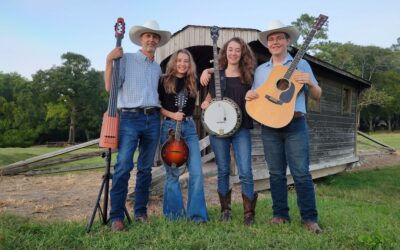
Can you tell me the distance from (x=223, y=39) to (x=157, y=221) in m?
4.64

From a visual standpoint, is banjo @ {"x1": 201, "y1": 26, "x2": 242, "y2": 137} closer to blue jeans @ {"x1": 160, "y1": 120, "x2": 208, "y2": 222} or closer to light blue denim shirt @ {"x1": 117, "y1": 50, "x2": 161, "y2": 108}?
blue jeans @ {"x1": 160, "y1": 120, "x2": 208, "y2": 222}

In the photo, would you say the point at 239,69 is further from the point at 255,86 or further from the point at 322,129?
Result: the point at 322,129

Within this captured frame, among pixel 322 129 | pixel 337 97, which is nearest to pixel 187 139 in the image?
pixel 322 129

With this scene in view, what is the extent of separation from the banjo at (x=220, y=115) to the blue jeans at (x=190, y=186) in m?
0.26

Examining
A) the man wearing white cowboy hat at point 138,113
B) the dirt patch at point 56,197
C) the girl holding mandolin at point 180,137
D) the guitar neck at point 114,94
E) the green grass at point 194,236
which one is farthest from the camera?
the dirt patch at point 56,197

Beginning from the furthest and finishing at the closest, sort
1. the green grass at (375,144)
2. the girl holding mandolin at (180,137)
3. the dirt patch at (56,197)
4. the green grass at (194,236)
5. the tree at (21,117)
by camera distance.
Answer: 1. the tree at (21,117)
2. the green grass at (375,144)
3. the dirt patch at (56,197)
4. the girl holding mandolin at (180,137)
5. the green grass at (194,236)

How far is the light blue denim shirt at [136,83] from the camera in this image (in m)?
4.25

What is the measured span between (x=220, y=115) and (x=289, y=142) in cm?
81

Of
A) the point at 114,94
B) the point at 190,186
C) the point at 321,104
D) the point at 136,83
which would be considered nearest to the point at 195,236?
the point at 190,186

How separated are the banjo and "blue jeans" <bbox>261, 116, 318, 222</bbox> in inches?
14.5

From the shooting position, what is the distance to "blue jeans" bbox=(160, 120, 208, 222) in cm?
446

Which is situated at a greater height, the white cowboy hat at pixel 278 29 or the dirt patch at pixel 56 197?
the white cowboy hat at pixel 278 29

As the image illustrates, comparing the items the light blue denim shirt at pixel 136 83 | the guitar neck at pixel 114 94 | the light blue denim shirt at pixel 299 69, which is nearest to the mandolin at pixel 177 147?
the light blue denim shirt at pixel 136 83

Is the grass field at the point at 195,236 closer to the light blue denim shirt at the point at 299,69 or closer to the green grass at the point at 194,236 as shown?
the green grass at the point at 194,236
